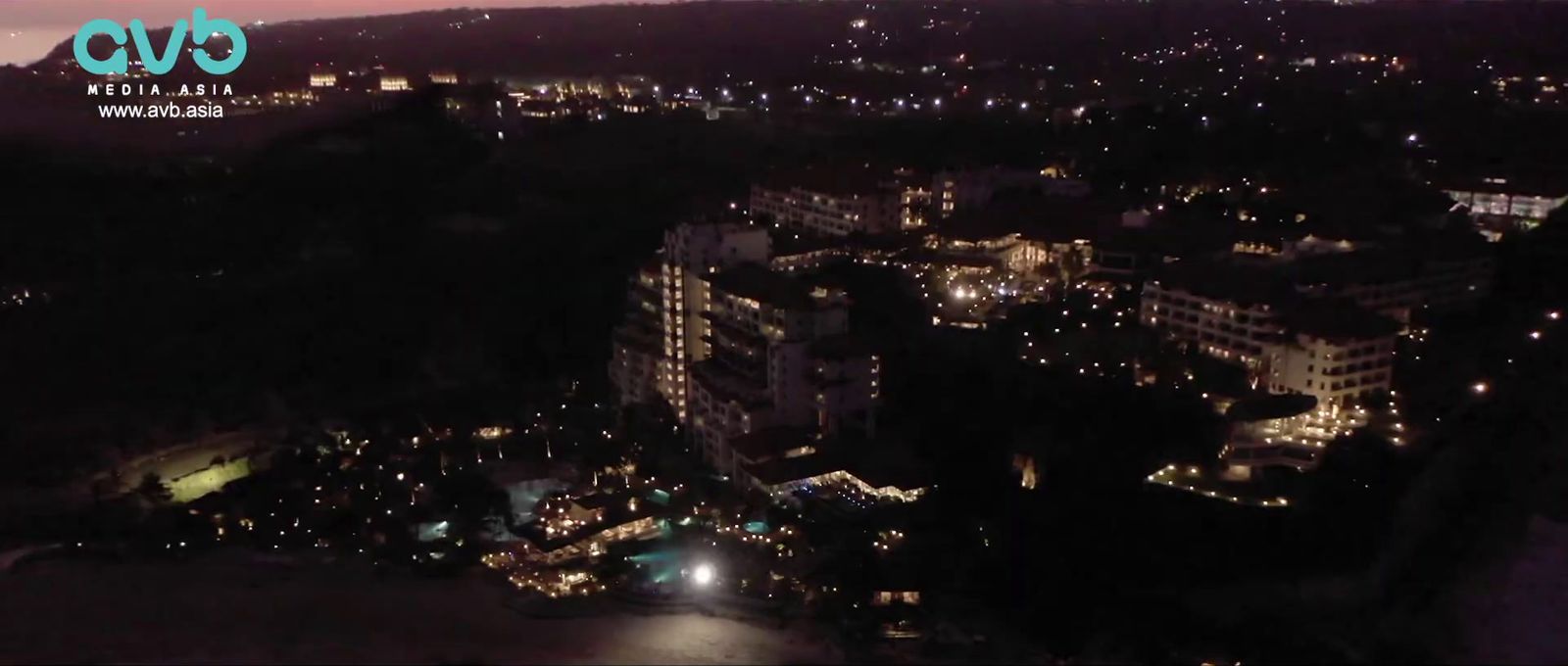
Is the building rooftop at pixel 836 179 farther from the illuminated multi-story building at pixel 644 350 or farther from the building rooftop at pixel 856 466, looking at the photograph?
the building rooftop at pixel 856 466

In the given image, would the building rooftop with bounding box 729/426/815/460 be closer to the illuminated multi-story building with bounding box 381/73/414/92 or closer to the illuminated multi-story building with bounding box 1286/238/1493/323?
the illuminated multi-story building with bounding box 1286/238/1493/323

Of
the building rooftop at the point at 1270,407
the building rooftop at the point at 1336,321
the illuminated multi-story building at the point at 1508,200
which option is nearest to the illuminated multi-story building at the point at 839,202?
the building rooftop at the point at 1336,321

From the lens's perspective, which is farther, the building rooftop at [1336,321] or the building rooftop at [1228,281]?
the building rooftop at [1228,281]

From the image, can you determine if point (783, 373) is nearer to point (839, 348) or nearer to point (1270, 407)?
point (839, 348)

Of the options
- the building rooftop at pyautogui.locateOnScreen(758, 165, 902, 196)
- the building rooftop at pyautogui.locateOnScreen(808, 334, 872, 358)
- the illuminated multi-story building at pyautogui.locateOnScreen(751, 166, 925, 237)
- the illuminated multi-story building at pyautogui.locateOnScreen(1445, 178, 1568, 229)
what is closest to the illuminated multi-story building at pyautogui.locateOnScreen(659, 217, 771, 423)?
the building rooftop at pyautogui.locateOnScreen(808, 334, 872, 358)

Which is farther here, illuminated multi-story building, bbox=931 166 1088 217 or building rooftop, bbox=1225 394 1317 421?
illuminated multi-story building, bbox=931 166 1088 217

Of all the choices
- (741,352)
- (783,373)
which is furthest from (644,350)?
(783,373)

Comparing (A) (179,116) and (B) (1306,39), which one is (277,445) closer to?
(A) (179,116)

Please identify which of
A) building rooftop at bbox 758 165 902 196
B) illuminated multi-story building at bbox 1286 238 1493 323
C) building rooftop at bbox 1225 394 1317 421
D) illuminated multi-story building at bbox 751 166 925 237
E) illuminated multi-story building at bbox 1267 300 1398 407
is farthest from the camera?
building rooftop at bbox 758 165 902 196

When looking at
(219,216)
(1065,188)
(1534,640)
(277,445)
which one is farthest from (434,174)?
(1534,640)

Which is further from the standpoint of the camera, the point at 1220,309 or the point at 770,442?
the point at 1220,309

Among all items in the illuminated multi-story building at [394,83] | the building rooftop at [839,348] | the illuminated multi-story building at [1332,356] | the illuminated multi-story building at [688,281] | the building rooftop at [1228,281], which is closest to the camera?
the illuminated multi-story building at [1332,356]
